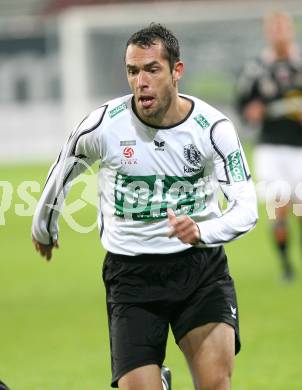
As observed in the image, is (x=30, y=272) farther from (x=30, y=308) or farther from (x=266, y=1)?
(x=266, y=1)

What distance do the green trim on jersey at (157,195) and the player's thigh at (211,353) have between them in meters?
0.63

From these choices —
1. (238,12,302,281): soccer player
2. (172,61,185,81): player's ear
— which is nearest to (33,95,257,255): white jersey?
(172,61,185,81): player's ear

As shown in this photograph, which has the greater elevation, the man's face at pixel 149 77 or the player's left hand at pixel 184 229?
the man's face at pixel 149 77

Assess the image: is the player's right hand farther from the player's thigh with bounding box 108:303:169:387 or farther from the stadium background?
the stadium background

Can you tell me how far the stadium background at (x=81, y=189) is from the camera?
8805 mm

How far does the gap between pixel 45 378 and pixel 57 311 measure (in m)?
2.85

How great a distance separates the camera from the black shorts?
19.1 ft

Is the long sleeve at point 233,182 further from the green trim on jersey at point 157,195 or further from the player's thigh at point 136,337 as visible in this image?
the player's thigh at point 136,337

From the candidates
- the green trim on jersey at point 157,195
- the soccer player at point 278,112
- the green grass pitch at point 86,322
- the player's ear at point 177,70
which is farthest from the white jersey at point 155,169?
the soccer player at point 278,112

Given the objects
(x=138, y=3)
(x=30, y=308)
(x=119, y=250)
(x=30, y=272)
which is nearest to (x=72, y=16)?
(x=138, y=3)

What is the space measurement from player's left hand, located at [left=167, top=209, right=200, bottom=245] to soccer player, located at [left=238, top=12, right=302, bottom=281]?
6.90 metres

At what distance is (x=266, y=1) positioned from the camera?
32781mm

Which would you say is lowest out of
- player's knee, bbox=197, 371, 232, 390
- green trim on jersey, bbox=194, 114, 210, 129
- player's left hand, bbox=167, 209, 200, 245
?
player's knee, bbox=197, 371, 232, 390
